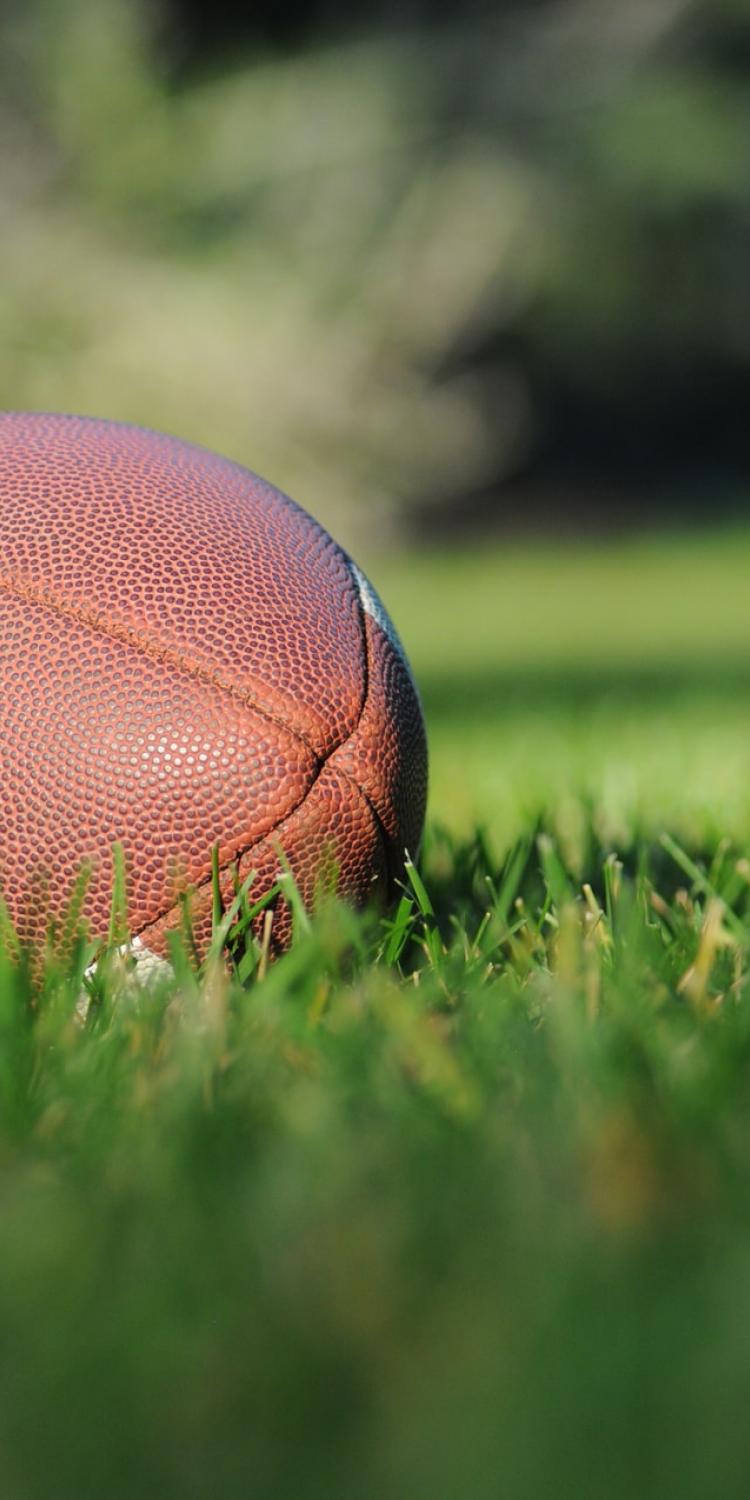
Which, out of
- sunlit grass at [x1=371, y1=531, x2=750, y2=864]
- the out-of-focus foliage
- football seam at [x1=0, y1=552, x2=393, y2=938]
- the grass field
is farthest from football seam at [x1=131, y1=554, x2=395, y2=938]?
the out-of-focus foliage

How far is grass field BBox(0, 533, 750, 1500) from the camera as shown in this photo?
105cm

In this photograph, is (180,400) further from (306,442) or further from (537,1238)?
(537,1238)

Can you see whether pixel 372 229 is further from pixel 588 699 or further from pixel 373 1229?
pixel 373 1229

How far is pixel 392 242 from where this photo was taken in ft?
65.4

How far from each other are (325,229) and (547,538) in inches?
190

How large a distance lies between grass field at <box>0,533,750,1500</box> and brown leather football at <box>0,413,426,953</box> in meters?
0.14

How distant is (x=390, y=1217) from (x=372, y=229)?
19.5 m

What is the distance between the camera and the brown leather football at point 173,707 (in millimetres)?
2215

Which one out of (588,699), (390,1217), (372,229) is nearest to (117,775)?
(390,1217)

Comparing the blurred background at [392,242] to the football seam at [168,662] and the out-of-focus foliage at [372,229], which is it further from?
the football seam at [168,662]

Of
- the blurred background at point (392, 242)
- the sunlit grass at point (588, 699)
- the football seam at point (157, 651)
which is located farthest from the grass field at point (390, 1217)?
the blurred background at point (392, 242)

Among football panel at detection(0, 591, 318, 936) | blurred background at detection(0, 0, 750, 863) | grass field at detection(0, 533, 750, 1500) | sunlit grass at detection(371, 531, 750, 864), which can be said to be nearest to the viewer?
grass field at detection(0, 533, 750, 1500)

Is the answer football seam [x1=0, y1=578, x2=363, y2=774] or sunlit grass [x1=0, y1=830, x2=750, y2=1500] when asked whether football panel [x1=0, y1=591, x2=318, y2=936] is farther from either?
sunlit grass [x1=0, y1=830, x2=750, y2=1500]

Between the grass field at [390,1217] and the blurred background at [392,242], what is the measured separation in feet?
44.7
